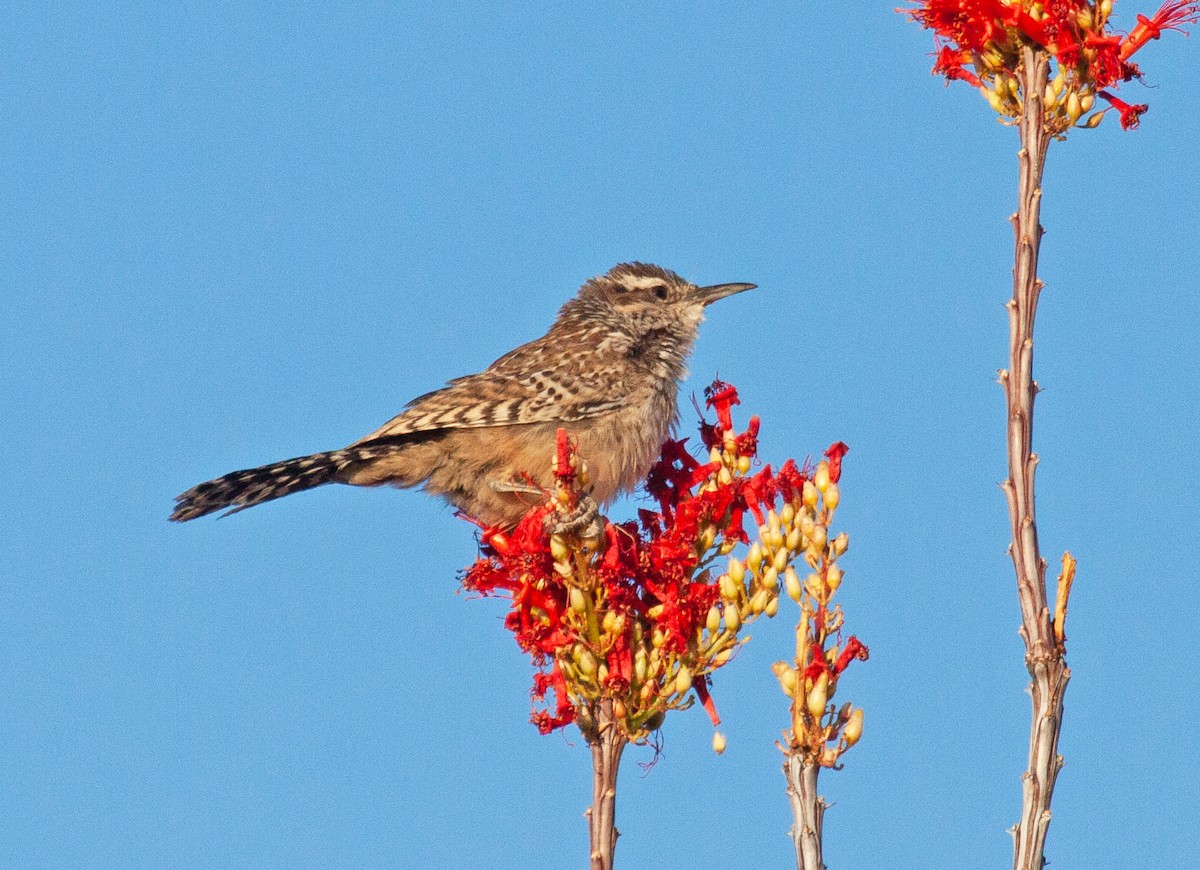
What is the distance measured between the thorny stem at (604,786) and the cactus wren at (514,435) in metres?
2.02

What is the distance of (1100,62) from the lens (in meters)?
3.32

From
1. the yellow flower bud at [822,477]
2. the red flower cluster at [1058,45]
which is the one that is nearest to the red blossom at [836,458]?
the yellow flower bud at [822,477]

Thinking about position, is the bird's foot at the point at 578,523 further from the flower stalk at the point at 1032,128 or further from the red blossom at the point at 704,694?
the flower stalk at the point at 1032,128

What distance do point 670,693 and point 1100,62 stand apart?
5.56 feet

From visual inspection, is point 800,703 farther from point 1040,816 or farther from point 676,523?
point 676,523

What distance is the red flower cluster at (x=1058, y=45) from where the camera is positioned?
3.30 m

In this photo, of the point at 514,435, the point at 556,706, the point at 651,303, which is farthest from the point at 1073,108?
the point at 651,303

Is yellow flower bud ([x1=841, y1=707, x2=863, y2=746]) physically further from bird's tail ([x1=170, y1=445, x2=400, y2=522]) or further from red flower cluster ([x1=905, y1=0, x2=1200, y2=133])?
bird's tail ([x1=170, y1=445, x2=400, y2=522])

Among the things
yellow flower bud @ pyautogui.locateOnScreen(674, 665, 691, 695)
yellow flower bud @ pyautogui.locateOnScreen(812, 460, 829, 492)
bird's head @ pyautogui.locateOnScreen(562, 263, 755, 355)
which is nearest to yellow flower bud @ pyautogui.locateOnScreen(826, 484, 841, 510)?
yellow flower bud @ pyautogui.locateOnScreen(812, 460, 829, 492)

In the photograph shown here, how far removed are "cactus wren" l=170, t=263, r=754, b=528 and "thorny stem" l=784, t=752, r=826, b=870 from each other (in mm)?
2572

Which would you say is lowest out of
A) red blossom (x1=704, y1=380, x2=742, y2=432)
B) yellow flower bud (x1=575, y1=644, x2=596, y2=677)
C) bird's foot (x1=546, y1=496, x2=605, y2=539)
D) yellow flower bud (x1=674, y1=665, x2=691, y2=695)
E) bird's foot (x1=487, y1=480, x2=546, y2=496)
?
yellow flower bud (x1=674, y1=665, x2=691, y2=695)

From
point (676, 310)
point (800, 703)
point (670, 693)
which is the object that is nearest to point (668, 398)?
point (676, 310)

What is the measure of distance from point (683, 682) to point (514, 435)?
2555mm

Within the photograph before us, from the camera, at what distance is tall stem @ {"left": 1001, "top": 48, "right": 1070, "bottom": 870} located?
2.55 metres
